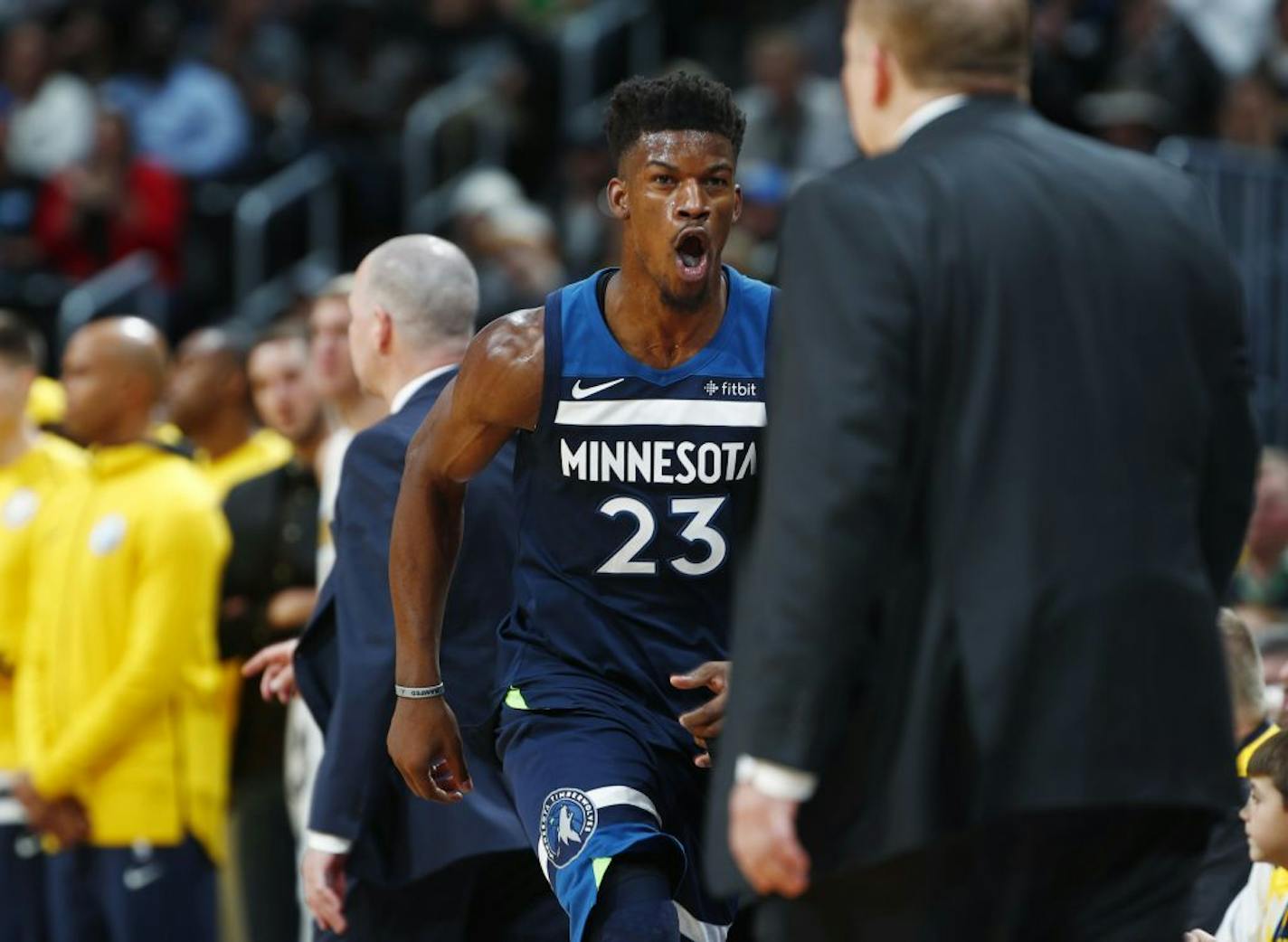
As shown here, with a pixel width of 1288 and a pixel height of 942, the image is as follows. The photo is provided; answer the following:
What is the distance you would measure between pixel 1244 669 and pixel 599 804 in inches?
79.2

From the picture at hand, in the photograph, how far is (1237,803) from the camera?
351 centimetres

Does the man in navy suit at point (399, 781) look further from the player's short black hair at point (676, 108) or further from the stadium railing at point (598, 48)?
the stadium railing at point (598, 48)

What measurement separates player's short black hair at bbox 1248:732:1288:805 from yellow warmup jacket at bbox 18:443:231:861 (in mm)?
4290

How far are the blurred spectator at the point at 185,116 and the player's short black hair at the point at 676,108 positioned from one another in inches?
410

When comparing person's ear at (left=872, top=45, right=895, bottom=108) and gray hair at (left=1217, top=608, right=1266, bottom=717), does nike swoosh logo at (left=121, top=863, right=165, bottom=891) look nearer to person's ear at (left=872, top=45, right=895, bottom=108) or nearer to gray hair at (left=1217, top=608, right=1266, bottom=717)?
gray hair at (left=1217, top=608, right=1266, bottom=717)

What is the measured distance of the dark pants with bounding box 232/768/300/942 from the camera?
8.64m

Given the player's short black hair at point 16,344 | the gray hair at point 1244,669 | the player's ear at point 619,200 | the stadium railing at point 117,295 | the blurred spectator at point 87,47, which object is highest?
the player's ear at point 619,200

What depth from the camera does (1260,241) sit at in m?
10.1

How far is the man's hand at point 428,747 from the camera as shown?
16.0ft

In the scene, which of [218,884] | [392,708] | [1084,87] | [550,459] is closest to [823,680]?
[550,459]

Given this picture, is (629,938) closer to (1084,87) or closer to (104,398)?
(104,398)

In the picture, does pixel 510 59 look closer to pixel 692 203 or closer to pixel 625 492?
pixel 692 203

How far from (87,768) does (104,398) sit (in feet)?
4.55

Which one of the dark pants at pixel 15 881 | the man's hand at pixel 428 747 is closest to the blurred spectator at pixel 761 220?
the dark pants at pixel 15 881
